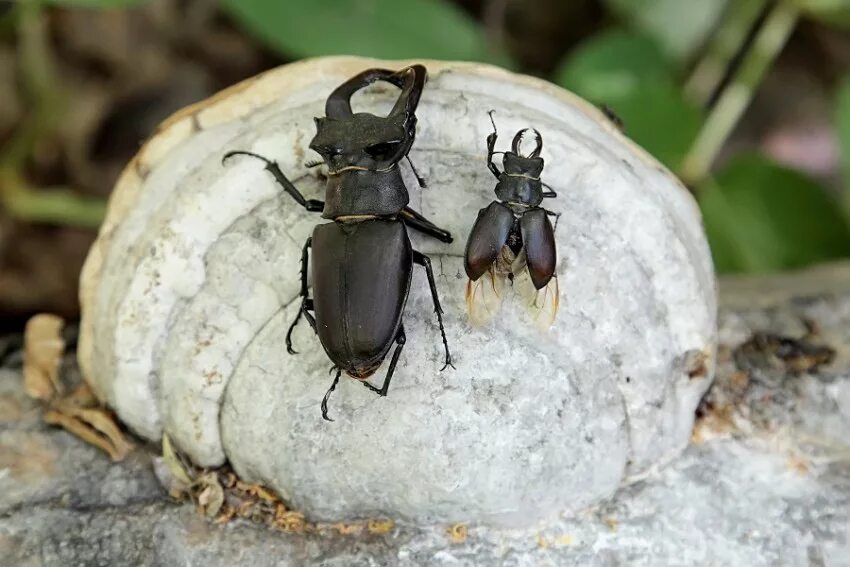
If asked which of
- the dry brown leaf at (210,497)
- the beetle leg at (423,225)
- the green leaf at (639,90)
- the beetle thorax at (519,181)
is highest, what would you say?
the green leaf at (639,90)

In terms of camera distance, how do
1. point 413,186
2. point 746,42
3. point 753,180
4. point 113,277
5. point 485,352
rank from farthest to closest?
point 746,42
point 753,180
point 113,277
point 413,186
point 485,352

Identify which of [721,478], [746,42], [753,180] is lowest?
[721,478]

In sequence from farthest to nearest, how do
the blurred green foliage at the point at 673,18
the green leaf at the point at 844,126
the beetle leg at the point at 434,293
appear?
the blurred green foliage at the point at 673,18, the green leaf at the point at 844,126, the beetle leg at the point at 434,293

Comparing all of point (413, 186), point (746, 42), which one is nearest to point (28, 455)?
point (413, 186)

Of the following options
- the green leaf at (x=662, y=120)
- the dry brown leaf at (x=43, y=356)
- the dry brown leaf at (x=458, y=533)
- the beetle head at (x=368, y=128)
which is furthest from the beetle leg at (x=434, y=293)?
the green leaf at (x=662, y=120)

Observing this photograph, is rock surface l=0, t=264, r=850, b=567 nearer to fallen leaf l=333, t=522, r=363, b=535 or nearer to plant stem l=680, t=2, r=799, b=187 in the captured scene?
fallen leaf l=333, t=522, r=363, b=535

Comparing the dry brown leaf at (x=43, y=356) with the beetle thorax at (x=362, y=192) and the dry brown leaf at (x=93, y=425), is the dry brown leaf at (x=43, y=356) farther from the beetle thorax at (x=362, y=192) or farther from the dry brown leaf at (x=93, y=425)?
the beetle thorax at (x=362, y=192)

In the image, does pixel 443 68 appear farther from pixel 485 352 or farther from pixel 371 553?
pixel 371 553
